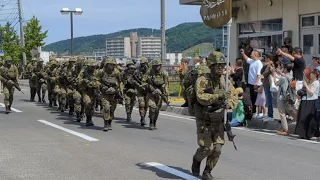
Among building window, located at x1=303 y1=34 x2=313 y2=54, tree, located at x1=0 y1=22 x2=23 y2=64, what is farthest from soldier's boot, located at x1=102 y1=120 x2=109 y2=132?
tree, located at x1=0 y1=22 x2=23 y2=64

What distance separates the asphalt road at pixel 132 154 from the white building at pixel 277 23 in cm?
729

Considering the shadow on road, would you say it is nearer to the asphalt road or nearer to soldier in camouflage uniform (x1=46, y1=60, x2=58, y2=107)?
the asphalt road

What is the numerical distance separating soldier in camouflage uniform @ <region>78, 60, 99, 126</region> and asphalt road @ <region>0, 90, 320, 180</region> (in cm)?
49

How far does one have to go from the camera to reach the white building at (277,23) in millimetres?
19422

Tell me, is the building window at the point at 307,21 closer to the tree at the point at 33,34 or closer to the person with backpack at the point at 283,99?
the person with backpack at the point at 283,99

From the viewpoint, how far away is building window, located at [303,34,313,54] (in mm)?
19594

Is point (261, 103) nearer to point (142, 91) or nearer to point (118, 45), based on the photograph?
point (142, 91)

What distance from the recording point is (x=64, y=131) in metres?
13.1

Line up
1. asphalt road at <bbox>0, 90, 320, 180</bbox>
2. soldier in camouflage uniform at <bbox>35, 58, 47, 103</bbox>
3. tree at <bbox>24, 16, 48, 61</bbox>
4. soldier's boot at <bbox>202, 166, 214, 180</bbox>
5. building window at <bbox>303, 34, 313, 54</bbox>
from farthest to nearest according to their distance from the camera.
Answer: tree at <bbox>24, 16, 48, 61</bbox>
soldier in camouflage uniform at <bbox>35, 58, 47, 103</bbox>
building window at <bbox>303, 34, 313, 54</bbox>
asphalt road at <bbox>0, 90, 320, 180</bbox>
soldier's boot at <bbox>202, 166, 214, 180</bbox>

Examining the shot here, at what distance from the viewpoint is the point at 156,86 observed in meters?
13.3

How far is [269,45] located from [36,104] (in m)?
10.2

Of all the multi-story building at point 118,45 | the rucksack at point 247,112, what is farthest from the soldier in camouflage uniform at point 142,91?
the multi-story building at point 118,45

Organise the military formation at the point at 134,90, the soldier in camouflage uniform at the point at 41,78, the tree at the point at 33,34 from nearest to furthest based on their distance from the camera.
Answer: the military formation at the point at 134,90 → the soldier in camouflage uniform at the point at 41,78 → the tree at the point at 33,34

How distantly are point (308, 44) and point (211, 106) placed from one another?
13550 millimetres
